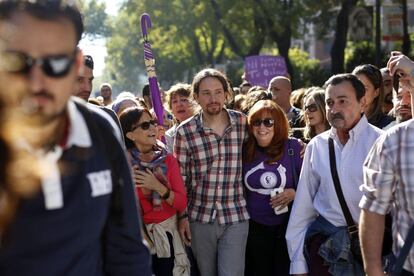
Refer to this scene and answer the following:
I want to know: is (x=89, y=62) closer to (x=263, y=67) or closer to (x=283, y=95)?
(x=283, y=95)

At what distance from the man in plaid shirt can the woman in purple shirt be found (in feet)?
0.25

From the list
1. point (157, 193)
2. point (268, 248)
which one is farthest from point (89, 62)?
point (268, 248)

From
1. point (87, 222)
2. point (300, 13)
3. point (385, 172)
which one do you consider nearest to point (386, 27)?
point (300, 13)

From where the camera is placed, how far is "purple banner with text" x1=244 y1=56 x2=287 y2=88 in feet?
52.2

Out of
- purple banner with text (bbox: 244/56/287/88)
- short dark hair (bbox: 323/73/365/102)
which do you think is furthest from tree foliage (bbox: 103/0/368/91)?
short dark hair (bbox: 323/73/365/102)

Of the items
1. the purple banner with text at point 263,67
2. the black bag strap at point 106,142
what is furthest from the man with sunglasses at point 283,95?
the purple banner with text at point 263,67

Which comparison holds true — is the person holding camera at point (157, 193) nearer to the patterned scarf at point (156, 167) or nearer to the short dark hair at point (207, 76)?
the patterned scarf at point (156, 167)

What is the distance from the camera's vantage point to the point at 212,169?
570cm

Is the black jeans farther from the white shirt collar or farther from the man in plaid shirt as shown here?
the white shirt collar

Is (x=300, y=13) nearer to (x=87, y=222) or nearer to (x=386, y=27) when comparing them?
(x=386, y=27)

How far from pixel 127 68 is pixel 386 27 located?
64425 mm

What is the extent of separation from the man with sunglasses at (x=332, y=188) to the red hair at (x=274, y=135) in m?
0.92

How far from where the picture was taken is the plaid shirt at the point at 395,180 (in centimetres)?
327

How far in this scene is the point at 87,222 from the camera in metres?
2.17
